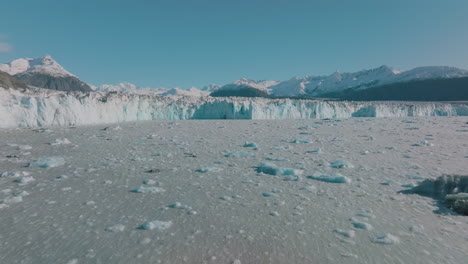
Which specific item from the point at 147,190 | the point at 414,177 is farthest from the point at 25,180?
the point at 414,177

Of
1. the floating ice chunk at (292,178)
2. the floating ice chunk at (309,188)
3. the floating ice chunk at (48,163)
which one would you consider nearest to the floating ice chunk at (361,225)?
the floating ice chunk at (309,188)

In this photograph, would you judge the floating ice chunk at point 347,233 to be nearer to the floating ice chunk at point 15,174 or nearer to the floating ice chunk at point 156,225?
the floating ice chunk at point 156,225

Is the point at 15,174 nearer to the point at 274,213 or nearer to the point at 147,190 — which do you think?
the point at 147,190

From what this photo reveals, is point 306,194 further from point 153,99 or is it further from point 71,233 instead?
point 153,99

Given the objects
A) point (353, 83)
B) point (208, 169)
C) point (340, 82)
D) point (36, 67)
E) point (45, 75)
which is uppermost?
point (36, 67)

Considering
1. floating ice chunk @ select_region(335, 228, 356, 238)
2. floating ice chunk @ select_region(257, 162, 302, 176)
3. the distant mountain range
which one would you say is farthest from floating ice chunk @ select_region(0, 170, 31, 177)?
the distant mountain range

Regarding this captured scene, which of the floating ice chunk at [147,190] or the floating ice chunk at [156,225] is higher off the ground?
the floating ice chunk at [147,190]

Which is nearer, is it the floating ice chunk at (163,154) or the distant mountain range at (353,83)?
the floating ice chunk at (163,154)
